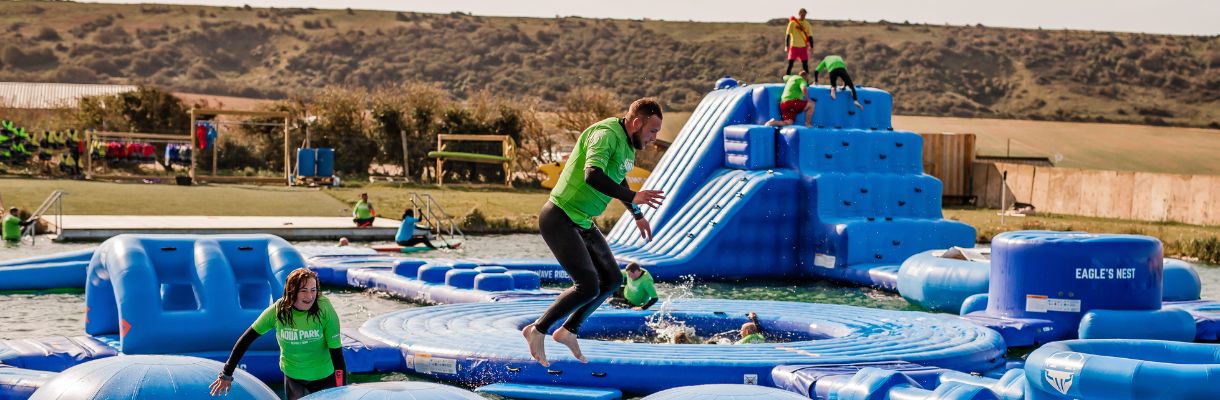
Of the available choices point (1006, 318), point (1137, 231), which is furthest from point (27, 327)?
point (1137, 231)

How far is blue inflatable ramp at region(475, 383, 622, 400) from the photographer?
8734mm

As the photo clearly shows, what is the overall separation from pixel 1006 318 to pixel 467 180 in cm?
2327

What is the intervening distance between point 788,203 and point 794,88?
1.40 m

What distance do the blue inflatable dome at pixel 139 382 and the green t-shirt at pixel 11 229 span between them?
47.5 feet

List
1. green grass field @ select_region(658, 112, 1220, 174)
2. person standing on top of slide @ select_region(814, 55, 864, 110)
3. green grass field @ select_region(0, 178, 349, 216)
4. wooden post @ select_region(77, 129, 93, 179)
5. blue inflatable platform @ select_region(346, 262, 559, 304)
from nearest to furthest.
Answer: blue inflatable platform @ select_region(346, 262, 559, 304)
person standing on top of slide @ select_region(814, 55, 864, 110)
green grass field @ select_region(0, 178, 349, 216)
wooden post @ select_region(77, 129, 93, 179)
green grass field @ select_region(658, 112, 1220, 174)

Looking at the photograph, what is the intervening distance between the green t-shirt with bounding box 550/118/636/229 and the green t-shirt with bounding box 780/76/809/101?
11060 mm

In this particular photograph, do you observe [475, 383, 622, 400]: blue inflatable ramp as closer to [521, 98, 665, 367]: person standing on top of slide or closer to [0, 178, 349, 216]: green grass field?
[521, 98, 665, 367]: person standing on top of slide

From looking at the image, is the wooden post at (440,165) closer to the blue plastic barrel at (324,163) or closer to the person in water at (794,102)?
the blue plastic barrel at (324,163)

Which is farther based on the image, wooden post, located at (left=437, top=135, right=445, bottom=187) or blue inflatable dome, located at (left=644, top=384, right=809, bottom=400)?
wooden post, located at (left=437, top=135, right=445, bottom=187)

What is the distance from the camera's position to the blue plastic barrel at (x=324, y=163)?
99.4 ft

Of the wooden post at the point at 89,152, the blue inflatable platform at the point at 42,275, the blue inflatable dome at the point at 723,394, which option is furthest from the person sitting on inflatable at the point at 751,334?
the wooden post at the point at 89,152

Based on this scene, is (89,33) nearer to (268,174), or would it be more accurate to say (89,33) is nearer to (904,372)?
(268,174)

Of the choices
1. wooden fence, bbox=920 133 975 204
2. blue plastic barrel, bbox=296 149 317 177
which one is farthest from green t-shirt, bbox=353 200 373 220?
wooden fence, bbox=920 133 975 204

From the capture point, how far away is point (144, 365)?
18.0 feet
